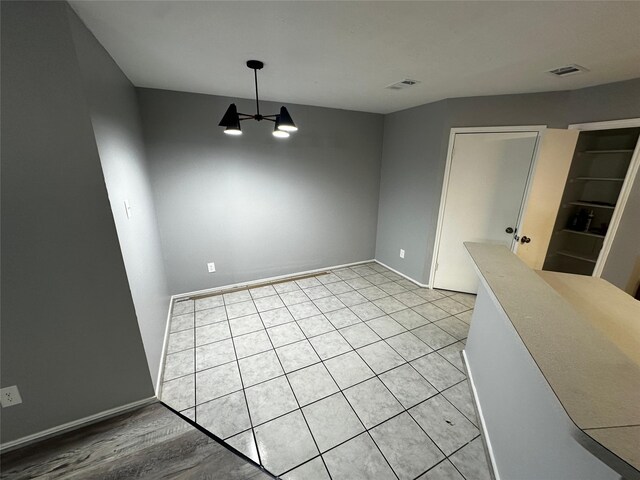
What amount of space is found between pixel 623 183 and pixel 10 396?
4.76 meters

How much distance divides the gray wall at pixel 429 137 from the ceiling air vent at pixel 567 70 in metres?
0.53

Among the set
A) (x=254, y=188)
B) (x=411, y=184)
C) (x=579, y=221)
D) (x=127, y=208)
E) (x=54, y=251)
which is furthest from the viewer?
(x=411, y=184)

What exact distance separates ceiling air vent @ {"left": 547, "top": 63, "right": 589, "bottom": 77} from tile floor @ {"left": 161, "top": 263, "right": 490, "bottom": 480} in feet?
7.77

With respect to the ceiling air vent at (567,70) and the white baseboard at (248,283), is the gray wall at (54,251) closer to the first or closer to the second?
the white baseboard at (248,283)

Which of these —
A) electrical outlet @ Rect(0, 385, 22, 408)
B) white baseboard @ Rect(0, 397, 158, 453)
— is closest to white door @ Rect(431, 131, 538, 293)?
white baseboard @ Rect(0, 397, 158, 453)

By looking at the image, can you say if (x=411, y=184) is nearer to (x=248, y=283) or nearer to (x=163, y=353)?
(x=248, y=283)

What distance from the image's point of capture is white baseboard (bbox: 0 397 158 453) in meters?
1.46

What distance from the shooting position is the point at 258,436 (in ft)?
5.02

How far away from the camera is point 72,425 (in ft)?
5.11

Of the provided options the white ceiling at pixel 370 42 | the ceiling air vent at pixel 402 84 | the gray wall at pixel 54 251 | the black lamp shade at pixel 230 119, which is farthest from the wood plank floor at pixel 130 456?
the ceiling air vent at pixel 402 84

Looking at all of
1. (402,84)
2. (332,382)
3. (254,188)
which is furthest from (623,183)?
(254,188)

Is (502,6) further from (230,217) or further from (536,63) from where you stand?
(230,217)

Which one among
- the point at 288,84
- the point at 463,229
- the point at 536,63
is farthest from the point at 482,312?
the point at 288,84

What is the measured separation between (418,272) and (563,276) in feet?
5.65
